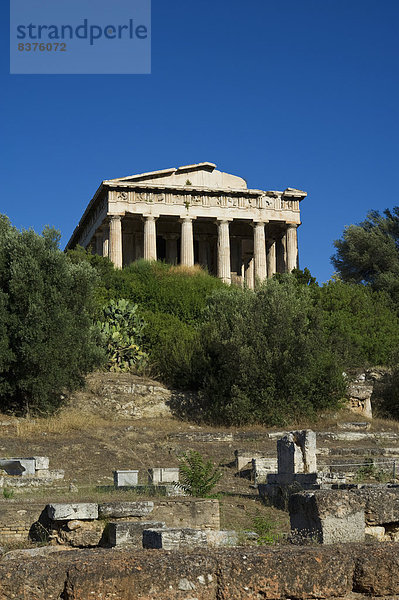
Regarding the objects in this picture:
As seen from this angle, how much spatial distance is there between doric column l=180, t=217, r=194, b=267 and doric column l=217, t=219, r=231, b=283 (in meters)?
1.76

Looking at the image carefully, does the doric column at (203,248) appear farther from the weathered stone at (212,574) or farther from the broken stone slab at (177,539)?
the weathered stone at (212,574)

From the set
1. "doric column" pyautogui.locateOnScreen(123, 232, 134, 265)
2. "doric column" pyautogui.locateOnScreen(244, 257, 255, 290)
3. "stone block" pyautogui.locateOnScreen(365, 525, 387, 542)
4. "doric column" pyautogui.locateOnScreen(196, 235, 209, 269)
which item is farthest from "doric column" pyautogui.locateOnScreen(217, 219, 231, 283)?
"stone block" pyautogui.locateOnScreen(365, 525, 387, 542)

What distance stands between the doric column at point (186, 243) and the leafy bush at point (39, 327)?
810 inches

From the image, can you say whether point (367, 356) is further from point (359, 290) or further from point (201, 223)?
point (201, 223)

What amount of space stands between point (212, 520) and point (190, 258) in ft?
120

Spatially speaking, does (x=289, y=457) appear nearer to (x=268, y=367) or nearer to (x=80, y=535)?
(x=80, y=535)

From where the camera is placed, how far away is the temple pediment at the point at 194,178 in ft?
151

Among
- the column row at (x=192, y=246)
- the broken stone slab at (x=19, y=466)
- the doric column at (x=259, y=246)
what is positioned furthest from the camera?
the doric column at (x=259, y=246)

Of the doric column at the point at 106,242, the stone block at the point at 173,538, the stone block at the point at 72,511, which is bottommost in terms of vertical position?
the stone block at the point at 72,511

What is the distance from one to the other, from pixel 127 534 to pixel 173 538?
1119 mm

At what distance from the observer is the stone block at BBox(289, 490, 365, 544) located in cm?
620

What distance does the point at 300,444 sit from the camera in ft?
52.0

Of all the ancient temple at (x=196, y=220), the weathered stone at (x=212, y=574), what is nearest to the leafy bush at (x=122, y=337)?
the ancient temple at (x=196, y=220)

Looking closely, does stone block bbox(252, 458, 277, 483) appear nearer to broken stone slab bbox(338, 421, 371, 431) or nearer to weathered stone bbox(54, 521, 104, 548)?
broken stone slab bbox(338, 421, 371, 431)
